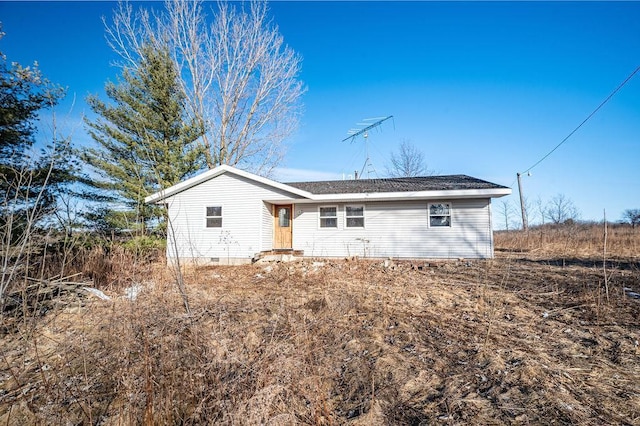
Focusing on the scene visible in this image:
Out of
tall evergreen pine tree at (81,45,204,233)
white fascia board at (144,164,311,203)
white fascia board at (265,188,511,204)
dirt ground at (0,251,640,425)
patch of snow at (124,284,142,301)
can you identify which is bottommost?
dirt ground at (0,251,640,425)

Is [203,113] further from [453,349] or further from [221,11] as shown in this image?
[453,349]

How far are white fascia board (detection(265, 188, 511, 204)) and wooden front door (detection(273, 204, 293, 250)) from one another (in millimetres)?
860

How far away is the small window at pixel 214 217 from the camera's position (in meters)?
12.0

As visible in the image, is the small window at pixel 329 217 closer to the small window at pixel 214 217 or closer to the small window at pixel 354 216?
the small window at pixel 354 216

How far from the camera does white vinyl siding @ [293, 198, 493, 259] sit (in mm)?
11094

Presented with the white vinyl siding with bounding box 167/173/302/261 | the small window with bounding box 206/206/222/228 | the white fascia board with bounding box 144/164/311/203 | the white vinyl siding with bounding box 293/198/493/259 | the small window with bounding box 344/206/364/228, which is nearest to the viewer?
the white vinyl siding with bounding box 293/198/493/259

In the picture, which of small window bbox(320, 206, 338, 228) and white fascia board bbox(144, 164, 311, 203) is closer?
white fascia board bbox(144, 164, 311, 203)

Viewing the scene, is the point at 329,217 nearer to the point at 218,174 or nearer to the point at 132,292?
the point at 218,174

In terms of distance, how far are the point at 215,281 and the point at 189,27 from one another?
56.3 ft

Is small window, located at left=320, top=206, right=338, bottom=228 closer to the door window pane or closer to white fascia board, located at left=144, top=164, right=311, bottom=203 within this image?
white fascia board, located at left=144, top=164, right=311, bottom=203

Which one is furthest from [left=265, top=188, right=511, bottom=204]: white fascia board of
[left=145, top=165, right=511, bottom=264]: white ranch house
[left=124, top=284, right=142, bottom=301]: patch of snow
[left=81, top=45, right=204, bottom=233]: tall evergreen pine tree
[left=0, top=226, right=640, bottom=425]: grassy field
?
[left=124, top=284, right=142, bottom=301]: patch of snow

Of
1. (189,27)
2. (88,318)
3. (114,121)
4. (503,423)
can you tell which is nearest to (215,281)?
(88,318)

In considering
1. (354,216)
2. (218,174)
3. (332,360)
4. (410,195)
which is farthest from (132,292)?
(410,195)

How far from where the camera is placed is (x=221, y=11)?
691 inches
